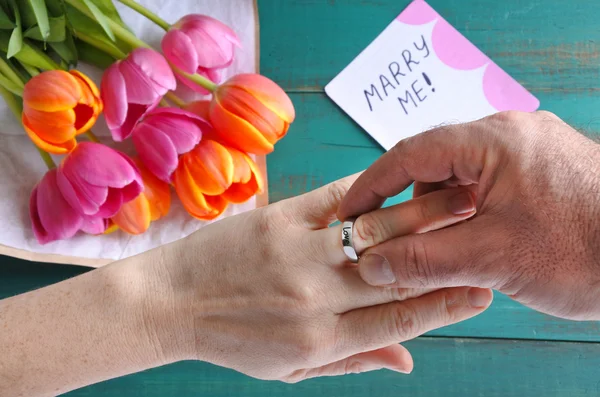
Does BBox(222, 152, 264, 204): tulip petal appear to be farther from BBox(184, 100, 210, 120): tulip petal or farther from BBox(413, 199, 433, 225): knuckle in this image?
BBox(413, 199, 433, 225): knuckle

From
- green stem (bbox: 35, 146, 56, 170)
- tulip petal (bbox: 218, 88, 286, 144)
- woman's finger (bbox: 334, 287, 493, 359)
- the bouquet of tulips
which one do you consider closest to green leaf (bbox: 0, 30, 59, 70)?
the bouquet of tulips

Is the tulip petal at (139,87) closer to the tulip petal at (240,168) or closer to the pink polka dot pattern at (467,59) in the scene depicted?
the tulip petal at (240,168)

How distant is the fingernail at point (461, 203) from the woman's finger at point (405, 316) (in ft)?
0.29

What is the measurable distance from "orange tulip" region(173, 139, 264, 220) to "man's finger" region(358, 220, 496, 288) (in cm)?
22

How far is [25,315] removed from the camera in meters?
0.56

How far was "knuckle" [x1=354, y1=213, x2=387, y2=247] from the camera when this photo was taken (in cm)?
47

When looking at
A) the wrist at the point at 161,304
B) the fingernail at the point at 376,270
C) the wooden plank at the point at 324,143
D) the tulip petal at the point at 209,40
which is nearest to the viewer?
the fingernail at the point at 376,270

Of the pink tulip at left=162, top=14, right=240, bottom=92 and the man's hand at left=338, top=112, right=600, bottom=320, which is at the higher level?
the man's hand at left=338, top=112, right=600, bottom=320

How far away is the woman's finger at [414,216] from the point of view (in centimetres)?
47

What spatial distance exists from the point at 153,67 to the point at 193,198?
0.51 feet

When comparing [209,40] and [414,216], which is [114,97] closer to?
[209,40]

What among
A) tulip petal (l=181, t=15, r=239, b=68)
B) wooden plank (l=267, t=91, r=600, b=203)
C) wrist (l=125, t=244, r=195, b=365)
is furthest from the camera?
wooden plank (l=267, t=91, r=600, b=203)

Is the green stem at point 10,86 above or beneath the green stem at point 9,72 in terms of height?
beneath

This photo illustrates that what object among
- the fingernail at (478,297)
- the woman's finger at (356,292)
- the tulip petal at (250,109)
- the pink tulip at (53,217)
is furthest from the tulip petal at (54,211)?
the fingernail at (478,297)
